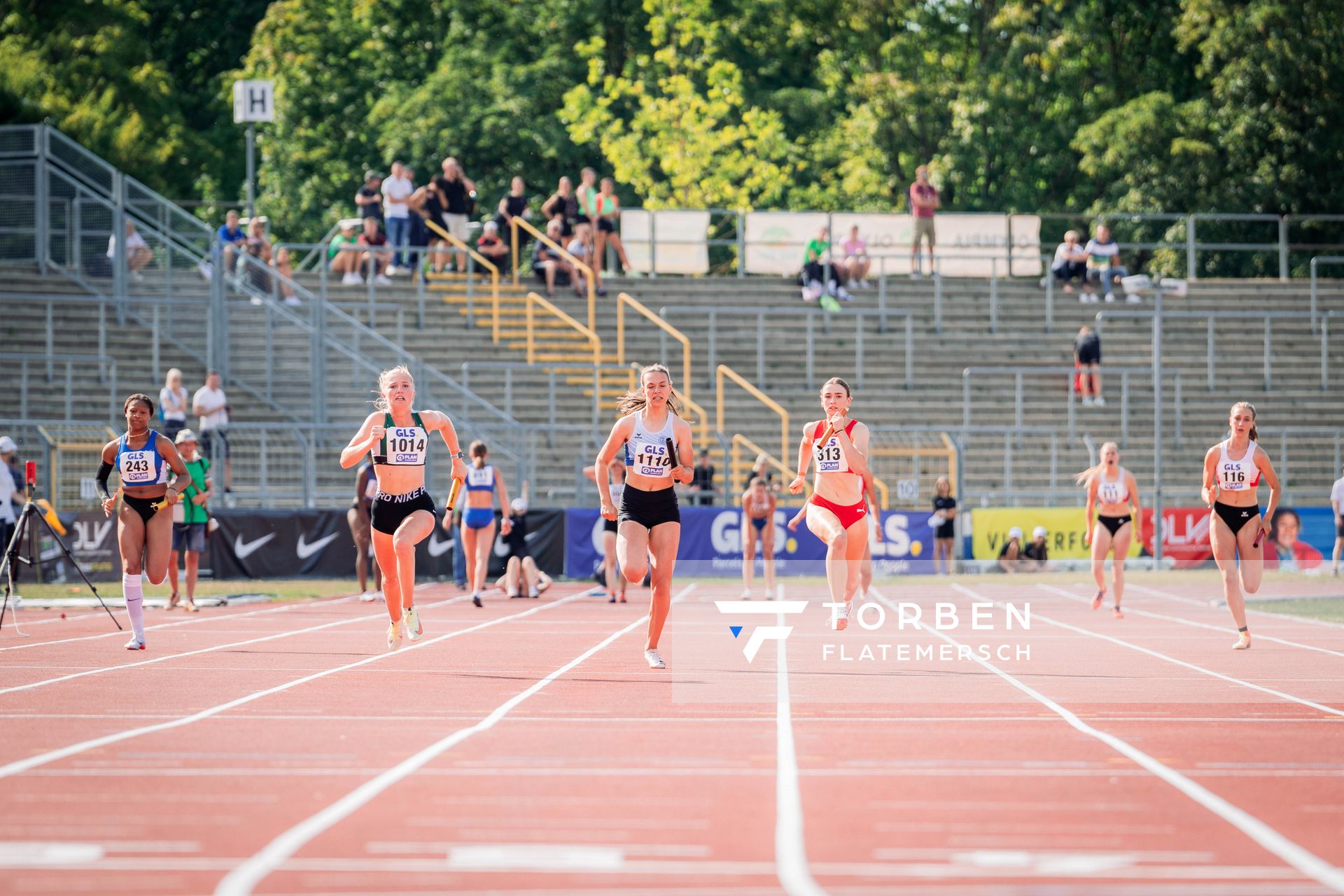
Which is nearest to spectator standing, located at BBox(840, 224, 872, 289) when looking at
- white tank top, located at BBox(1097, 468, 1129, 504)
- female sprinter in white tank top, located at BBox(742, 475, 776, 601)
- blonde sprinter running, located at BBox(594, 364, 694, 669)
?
female sprinter in white tank top, located at BBox(742, 475, 776, 601)

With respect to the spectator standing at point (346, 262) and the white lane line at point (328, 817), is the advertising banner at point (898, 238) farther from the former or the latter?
the white lane line at point (328, 817)

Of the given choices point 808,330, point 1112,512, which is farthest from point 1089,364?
point 1112,512

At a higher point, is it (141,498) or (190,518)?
(141,498)

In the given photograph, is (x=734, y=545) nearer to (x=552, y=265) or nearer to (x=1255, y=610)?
(x=1255, y=610)

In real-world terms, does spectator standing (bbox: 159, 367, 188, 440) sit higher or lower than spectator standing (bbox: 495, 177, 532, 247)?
lower

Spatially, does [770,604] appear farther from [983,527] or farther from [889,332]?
[889,332]

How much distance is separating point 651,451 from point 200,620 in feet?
30.2

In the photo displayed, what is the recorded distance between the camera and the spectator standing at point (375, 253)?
37.5 meters

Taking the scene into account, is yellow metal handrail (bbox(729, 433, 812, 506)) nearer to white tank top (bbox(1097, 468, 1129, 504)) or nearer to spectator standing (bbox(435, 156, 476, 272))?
spectator standing (bbox(435, 156, 476, 272))

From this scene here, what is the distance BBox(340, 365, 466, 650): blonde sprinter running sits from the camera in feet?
47.4

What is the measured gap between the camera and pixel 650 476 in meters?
13.3

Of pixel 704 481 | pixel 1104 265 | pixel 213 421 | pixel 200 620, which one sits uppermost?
pixel 1104 265

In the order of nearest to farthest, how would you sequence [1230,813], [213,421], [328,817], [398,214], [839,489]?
[328,817] < [1230,813] < [839,489] < [213,421] < [398,214]

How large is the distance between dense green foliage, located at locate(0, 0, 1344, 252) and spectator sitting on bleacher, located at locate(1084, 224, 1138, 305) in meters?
9.59
